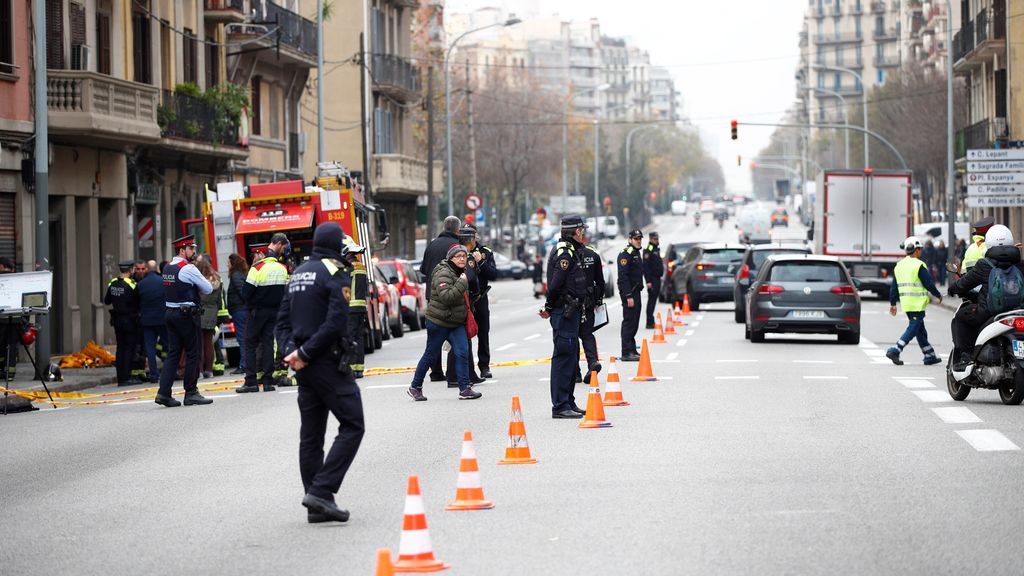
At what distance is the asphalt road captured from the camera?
859cm

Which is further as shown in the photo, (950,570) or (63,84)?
(63,84)

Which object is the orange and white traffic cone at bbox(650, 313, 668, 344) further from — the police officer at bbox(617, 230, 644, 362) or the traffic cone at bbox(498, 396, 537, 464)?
the traffic cone at bbox(498, 396, 537, 464)

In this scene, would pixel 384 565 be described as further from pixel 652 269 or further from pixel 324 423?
pixel 652 269

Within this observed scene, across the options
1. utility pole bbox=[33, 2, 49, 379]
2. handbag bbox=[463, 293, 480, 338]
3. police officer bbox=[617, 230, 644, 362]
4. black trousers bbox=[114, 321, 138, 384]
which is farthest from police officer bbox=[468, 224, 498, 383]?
utility pole bbox=[33, 2, 49, 379]

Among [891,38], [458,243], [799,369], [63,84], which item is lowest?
[799,369]

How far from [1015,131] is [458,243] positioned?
41845 mm

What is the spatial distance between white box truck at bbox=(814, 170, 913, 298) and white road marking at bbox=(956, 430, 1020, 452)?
32.3m

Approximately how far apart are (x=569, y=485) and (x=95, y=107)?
817 inches

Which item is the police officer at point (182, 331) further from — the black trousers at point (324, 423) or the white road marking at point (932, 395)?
the black trousers at point (324, 423)

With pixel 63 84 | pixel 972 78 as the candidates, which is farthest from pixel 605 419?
pixel 972 78

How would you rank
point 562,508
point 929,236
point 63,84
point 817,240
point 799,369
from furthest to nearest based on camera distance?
point 929,236, point 817,240, point 63,84, point 799,369, point 562,508

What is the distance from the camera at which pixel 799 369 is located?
2158cm

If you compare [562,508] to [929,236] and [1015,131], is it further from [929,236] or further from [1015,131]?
[929,236]

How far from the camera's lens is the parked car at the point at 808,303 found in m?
27.5
